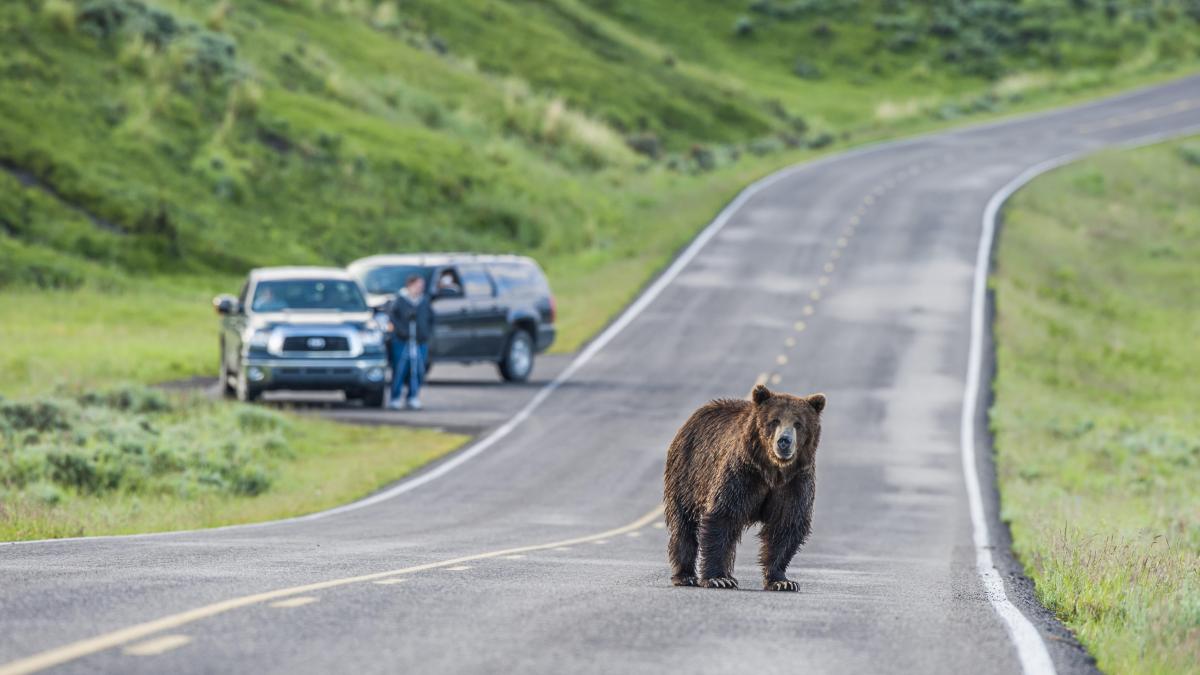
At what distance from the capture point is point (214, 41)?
48.0 m

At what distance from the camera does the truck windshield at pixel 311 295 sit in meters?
26.3

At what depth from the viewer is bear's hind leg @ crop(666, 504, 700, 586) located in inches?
419

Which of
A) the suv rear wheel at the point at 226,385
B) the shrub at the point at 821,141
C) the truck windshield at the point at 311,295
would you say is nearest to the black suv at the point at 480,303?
the truck windshield at the point at 311,295

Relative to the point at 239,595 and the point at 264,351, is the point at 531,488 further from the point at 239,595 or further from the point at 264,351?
the point at 239,595

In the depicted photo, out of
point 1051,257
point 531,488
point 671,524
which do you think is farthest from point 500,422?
point 1051,257

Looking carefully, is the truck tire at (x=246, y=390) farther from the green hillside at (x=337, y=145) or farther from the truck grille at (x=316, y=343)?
the green hillside at (x=337, y=145)

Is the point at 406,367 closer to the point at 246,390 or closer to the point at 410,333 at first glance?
the point at 410,333

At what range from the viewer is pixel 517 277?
30281 millimetres

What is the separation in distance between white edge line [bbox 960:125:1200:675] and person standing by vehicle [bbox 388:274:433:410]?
26.7ft

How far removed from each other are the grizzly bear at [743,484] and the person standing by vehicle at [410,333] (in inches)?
612

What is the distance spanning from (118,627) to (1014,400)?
23497mm

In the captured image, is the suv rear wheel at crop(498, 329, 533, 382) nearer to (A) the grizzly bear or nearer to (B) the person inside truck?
(B) the person inside truck

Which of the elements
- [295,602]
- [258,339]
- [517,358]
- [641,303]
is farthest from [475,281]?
[295,602]

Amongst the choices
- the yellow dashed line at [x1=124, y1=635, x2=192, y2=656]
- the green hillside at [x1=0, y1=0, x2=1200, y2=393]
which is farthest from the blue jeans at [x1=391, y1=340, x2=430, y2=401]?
the yellow dashed line at [x1=124, y1=635, x2=192, y2=656]
